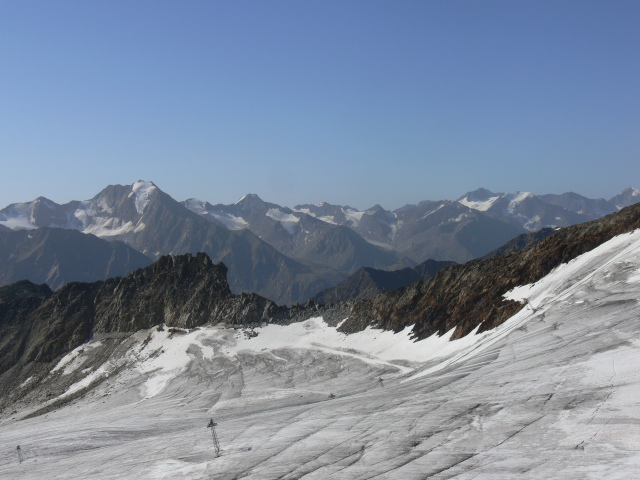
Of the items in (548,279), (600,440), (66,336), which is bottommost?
(600,440)

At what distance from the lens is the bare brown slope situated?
62625 millimetres

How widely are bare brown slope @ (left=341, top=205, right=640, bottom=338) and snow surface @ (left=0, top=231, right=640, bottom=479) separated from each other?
2886 millimetres

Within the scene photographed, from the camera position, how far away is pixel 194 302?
11194 cm

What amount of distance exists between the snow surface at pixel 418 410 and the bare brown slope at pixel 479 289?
289 cm

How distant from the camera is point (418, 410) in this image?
1314 inches

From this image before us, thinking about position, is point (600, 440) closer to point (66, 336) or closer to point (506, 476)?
point (506, 476)

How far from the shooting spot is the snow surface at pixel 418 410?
939 inches

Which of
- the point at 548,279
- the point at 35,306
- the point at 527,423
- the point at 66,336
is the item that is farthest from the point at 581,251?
the point at 35,306

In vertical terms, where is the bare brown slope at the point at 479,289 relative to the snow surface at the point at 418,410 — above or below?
above

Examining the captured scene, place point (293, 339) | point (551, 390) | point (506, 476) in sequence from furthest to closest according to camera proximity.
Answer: point (293, 339), point (551, 390), point (506, 476)

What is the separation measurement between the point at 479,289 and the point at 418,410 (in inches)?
1600

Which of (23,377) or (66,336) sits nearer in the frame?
(23,377)

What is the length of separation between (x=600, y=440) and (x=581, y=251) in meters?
46.1

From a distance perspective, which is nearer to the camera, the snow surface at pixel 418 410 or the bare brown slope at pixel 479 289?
the snow surface at pixel 418 410
